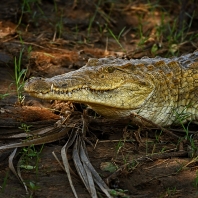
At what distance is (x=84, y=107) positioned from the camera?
526 cm

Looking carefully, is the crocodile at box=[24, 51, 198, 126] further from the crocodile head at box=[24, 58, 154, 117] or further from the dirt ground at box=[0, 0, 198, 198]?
the dirt ground at box=[0, 0, 198, 198]

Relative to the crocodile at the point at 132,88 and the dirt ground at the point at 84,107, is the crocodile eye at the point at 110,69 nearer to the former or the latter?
the crocodile at the point at 132,88

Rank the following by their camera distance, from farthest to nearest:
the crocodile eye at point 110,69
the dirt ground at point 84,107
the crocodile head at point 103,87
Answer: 1. the crocodile eye at point 110,69
2. the crocodile head at point 103,87
3. the dirt ground at point 84,107

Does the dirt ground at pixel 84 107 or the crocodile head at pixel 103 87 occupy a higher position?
the crocodile head at pixel 103 87

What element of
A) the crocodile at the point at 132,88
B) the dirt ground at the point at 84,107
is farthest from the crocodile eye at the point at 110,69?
the dirt ground at the point at 84,107

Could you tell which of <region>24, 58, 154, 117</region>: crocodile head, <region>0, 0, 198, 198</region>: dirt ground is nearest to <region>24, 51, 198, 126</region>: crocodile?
<region>24, 58, 154, 117</region>: crocodile head

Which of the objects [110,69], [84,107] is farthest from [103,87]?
[84,107]

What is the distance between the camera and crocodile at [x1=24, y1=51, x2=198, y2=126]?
438 centimetres

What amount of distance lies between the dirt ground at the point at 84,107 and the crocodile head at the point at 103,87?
0.64ft

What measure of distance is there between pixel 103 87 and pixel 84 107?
2.41ft

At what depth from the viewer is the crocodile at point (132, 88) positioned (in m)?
4.38

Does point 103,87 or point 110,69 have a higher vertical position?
point 110,69

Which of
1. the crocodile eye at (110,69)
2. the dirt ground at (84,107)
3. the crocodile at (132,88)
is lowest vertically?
the dirt ground at (84,107)

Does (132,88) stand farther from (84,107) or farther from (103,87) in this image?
(84,107)
